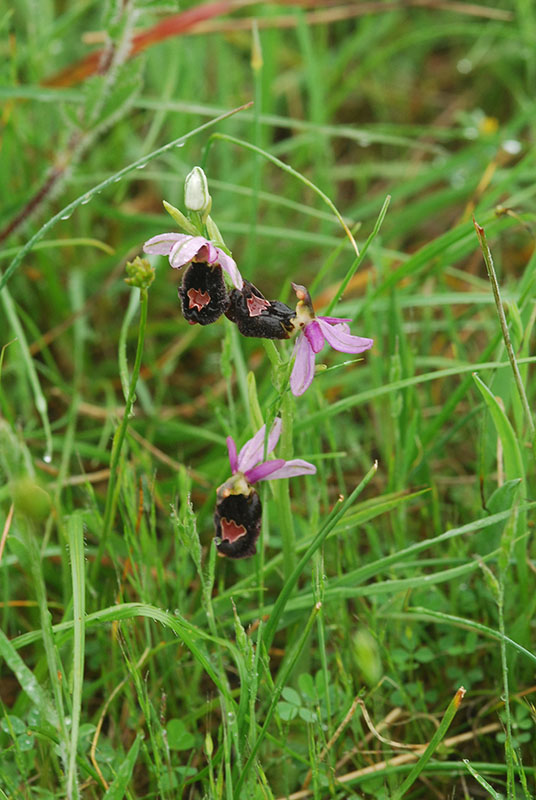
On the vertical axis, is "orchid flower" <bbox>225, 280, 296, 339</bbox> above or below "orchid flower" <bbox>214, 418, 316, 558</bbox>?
above

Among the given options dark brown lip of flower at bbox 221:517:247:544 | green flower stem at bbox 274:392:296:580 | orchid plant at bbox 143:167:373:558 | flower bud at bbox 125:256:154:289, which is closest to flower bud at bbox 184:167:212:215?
orchid plant at bbox 143:167:373:558

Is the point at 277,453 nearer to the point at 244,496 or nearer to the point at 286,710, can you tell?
the point at 244,496

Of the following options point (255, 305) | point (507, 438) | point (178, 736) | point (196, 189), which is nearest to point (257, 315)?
point (255, 305)

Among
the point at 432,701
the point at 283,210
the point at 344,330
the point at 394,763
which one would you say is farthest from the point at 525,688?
the point at 283,210

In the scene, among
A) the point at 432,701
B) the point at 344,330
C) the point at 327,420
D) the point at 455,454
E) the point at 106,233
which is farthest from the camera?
the point at 106,233

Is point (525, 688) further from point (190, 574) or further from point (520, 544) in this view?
point (190, 574)

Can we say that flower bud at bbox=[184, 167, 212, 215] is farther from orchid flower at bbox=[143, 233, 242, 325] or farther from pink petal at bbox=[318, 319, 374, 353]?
pink petal at bbox=[318, 319, 374, 353]

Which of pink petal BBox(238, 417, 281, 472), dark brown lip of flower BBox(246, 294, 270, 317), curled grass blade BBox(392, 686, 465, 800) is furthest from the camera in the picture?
pink petal BBox(238, 417, 281, 472)

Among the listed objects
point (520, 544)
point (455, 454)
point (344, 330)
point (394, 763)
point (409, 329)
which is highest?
point (344, 330)
